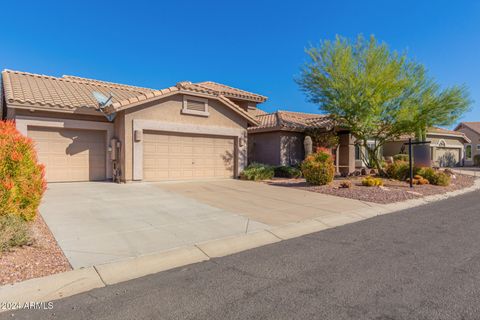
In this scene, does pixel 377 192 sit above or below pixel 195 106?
below

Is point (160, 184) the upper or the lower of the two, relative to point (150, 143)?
lower

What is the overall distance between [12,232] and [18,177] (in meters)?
1.06

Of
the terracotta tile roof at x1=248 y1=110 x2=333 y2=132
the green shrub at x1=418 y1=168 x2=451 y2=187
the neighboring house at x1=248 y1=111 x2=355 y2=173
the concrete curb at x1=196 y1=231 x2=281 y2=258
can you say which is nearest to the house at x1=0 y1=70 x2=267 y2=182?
the terracotta tile roof at x1=248 y1=110 x2=333 y2=132

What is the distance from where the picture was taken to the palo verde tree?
14961 millimetres

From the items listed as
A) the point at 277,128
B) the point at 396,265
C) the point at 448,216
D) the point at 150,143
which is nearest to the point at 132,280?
the point at 396,265

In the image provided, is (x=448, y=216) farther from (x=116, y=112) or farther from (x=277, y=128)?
(x=116, y=112)

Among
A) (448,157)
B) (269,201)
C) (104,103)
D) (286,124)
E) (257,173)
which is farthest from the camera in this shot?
(448,157)

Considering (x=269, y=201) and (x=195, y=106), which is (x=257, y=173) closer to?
(x=195, y=106)

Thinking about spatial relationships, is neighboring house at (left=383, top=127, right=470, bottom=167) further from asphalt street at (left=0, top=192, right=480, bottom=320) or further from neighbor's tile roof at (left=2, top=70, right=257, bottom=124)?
asphalt street at (left=0, top=192, right=480, bottom=320)

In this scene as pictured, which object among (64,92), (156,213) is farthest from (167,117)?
(156,213)

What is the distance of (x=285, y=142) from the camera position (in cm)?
1875

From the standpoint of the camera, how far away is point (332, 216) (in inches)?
312

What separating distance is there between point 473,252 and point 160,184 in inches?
425

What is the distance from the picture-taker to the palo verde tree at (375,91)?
1496cm
